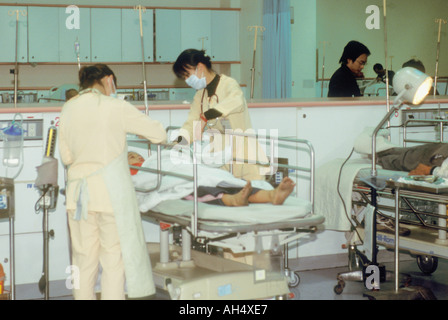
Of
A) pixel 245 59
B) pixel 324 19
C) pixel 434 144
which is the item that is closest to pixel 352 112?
pixel 434 144

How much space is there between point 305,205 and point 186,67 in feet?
3.72

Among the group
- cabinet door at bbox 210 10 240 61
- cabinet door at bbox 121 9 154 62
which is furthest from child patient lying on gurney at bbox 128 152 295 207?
cabinet door at bbox 210 10 240 61

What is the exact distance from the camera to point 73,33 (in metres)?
7.32

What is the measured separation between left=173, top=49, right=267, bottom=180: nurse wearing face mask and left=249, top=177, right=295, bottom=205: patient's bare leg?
0.49m

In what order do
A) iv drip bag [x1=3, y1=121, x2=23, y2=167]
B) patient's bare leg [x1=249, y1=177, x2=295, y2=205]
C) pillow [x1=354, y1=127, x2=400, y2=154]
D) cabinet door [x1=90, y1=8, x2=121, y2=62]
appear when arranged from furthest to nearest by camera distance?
1. cabinet door [x1=90, y1=8, x2=121, y2=62]
2. pillow [x1=354, y1=127, x2=400, y2=154]
3. iv drip bag [x1=3, y1=121, x2=23, y2=167]
4. patient's bare leg [x1=249, y1=177, x2=295, y2=205]

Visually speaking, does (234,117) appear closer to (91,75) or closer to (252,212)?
(91,75)

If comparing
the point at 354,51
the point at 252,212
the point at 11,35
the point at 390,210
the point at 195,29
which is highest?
the point at 195,29

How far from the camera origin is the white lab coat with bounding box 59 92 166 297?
2.95 metres

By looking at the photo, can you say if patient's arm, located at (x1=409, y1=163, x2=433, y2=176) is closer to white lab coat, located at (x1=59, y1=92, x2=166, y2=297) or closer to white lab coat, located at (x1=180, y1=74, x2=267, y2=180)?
white lab coat, located at (x1=180, y1=74, x2=267, y2=180)

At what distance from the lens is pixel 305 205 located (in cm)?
296

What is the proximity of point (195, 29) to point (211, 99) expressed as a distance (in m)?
4.14

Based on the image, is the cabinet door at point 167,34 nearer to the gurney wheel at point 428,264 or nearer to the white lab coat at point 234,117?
the white lab coat at point 234,117

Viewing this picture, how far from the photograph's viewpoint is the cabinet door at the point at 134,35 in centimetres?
750

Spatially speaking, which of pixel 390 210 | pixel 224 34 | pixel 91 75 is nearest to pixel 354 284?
pixel 390 210
